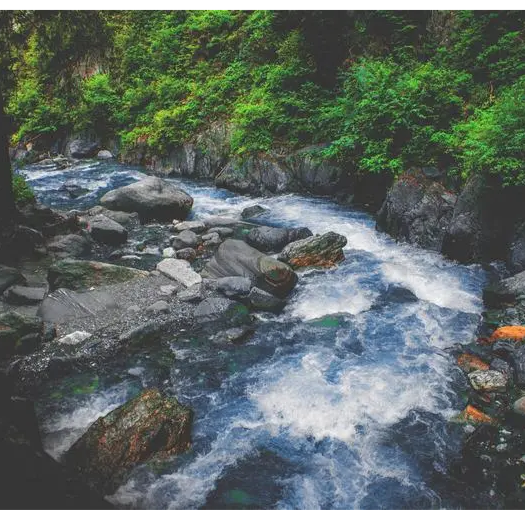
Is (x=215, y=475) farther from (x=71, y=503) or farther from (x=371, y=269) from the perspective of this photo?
→ (x=371, y=269)

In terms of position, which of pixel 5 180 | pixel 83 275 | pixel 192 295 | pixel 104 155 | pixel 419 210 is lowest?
pixel 104 155

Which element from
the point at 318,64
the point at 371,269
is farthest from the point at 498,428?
the point at 318,64

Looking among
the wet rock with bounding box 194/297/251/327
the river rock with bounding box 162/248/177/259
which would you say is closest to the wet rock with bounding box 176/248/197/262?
the river rock with bounding box 162/248/177/259

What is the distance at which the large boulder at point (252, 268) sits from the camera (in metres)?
9.02

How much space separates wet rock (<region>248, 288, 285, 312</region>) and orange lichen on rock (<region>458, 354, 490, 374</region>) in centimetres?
344

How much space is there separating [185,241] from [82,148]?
15.6 m

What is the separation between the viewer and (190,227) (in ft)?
41.1

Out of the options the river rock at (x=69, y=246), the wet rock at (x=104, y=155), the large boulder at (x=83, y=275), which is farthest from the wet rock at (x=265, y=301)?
the wet rock at (x=104, y=155)

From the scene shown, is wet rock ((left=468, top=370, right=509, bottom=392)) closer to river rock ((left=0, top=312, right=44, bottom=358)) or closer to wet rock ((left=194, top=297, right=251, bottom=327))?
wet rock ((left=194, top=297, right=251, bottom=327))

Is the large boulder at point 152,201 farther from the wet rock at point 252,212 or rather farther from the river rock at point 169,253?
the river rock at point 169,253

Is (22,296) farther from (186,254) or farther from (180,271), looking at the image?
(186,254)

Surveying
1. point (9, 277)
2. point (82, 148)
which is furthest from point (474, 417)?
point (82, 148)

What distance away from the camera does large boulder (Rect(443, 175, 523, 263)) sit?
955 cm

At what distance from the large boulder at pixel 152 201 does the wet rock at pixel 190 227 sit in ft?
2.64
